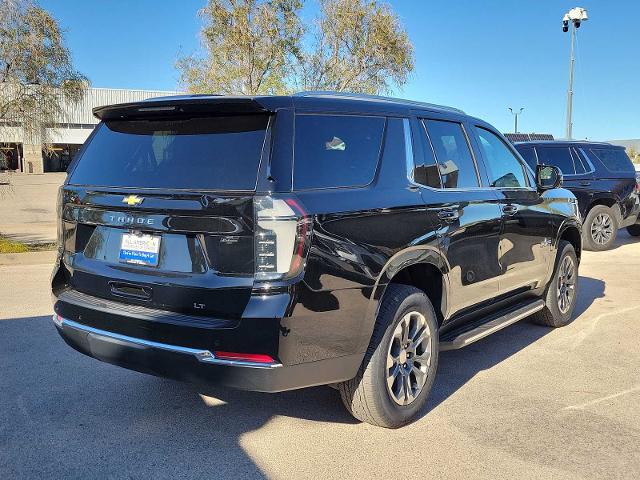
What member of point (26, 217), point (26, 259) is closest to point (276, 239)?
point (26, 259)

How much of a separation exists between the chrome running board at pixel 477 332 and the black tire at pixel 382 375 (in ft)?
1.77

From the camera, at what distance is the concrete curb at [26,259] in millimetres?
9414

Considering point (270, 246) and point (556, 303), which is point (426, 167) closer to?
point (270, 246)

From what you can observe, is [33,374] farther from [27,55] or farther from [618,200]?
[618,200]

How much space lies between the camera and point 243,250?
2930mm

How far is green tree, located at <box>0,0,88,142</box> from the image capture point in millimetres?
10602

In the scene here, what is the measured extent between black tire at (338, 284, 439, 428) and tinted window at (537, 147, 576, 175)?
30.0 ft

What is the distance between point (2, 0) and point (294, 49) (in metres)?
7.79

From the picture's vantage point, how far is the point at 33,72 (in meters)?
10.9

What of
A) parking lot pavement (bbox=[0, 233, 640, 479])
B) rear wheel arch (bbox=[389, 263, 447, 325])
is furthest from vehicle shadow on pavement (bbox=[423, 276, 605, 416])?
rear wheel arch (bbox=[389, 263, 447, 325])

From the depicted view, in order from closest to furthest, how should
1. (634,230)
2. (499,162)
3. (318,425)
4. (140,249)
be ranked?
(140,249)
(318,425)
(499,162)
(634,230)

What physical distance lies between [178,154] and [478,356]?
3.20m

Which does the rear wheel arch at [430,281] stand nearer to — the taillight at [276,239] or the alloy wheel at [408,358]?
the alloy wheel at [408,358]

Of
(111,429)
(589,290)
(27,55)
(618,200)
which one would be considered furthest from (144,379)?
(618,200)
